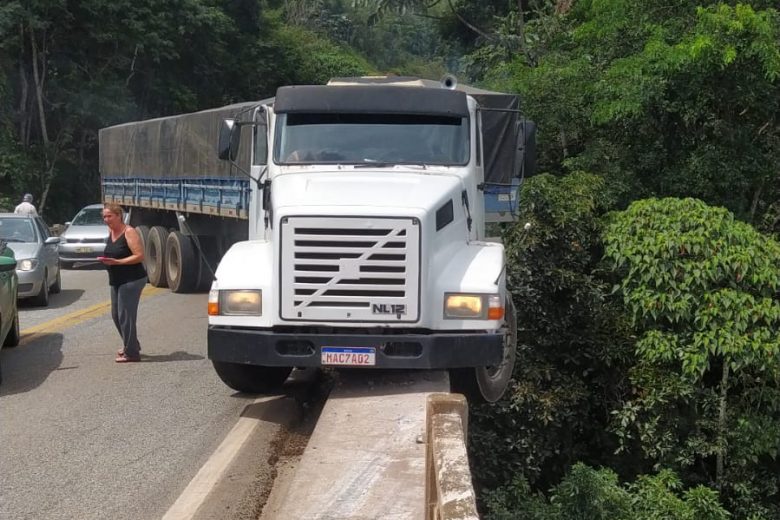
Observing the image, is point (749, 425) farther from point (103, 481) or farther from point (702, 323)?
point (103, 481)

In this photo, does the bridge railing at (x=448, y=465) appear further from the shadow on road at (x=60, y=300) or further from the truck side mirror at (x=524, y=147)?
the shadow on road at (x=60, y=300)

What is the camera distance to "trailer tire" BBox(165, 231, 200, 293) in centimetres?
1748

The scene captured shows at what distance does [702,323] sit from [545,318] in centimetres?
182

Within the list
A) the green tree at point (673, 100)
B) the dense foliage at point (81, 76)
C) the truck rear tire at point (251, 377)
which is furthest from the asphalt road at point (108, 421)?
the dense foliage at point (81, 76)

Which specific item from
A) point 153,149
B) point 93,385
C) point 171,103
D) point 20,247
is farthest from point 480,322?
point 171,103

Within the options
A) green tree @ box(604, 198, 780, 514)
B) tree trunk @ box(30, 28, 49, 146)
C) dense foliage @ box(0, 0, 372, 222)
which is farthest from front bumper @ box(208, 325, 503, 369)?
tree trunk @ box(30, 28, 49, 146)

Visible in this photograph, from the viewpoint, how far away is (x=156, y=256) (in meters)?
18.8

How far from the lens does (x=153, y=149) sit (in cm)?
1903

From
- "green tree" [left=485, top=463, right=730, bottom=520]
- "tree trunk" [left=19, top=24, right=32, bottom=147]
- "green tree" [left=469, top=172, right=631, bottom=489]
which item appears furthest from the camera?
"tree trunk" [left=19, top=24, right=32, bottom=147]

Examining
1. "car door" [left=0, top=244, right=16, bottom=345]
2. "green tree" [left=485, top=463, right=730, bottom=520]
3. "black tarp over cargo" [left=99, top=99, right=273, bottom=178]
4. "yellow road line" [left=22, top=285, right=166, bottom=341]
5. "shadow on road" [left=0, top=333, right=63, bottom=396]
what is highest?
"black tarp over cargo" [left=99, top=99, right=273, bottom=178]

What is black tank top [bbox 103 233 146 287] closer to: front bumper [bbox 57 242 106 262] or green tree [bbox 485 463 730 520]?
green tree [bbox 485 463 730 520]

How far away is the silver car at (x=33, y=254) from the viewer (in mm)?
15398

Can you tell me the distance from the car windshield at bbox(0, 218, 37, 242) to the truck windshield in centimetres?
914

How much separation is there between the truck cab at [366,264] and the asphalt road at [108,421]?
0.67 metres
